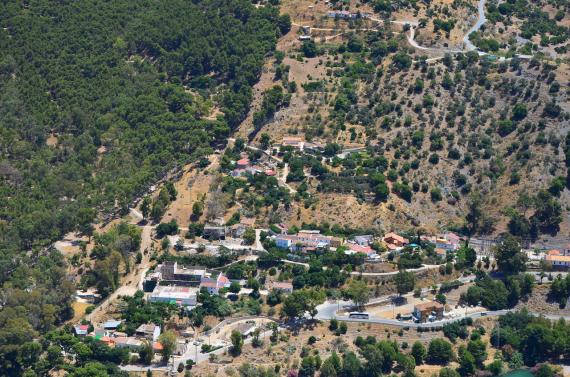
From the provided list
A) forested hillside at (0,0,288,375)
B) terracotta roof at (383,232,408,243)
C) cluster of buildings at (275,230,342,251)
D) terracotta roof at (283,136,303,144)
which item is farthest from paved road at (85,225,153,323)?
terracotta roof at (383,232,408,243)

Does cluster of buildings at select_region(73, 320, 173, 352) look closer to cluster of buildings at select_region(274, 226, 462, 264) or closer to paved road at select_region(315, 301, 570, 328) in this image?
paved road at select_region(315, 301, 570, 328)

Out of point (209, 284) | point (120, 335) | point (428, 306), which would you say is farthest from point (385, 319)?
point (120, 335)

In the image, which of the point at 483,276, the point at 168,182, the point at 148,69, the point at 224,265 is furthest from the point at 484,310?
the point at 148,69

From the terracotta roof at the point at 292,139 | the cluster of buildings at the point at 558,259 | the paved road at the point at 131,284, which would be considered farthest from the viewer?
the terracotta roof at the point at 292,139

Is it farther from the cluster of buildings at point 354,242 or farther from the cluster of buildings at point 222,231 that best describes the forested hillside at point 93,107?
the cluster of buildings at point 354,242

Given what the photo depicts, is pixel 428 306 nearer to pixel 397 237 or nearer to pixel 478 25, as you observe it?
pixel 397 237

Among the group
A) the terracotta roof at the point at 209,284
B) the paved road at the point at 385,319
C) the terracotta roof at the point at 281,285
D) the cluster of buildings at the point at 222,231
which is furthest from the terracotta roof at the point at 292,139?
the paved road at the point at 385,319
